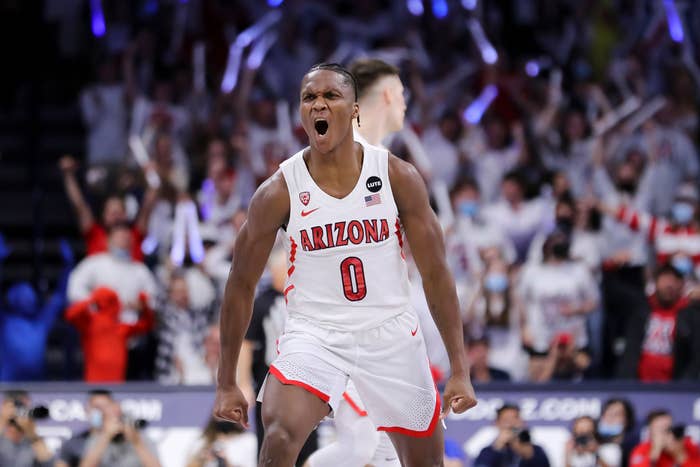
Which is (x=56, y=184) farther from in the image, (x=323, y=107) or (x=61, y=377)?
(x=323, y=107)

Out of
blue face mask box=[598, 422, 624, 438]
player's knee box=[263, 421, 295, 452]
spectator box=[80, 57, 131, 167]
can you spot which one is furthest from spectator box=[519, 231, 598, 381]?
player's knee box=[263, 421, 295, 452]

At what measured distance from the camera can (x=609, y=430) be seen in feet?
30.0

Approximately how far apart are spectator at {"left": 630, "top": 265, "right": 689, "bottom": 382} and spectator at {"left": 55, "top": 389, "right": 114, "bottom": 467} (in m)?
4.18

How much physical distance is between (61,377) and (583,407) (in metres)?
4.79

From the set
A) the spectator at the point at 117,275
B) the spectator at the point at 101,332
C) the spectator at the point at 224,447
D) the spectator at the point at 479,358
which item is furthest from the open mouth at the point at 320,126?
the spectator at the point at 117,275

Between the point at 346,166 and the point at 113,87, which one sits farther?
the point at 113,87

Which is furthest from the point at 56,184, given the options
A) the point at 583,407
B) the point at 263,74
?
the point at 583,407

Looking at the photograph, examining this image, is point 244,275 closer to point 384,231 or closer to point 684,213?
point 384,231

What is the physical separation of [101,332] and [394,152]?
11.4 feet

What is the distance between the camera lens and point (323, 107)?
5.28 m

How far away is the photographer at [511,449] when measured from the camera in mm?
8828

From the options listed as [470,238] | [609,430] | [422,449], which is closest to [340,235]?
[422,449]

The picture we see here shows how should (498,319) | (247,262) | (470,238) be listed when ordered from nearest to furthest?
(247,262) < (498,319) < (470,238)

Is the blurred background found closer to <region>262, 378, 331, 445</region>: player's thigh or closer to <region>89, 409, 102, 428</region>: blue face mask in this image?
<region>89, 409, 102, 428</region>: blue face mask
